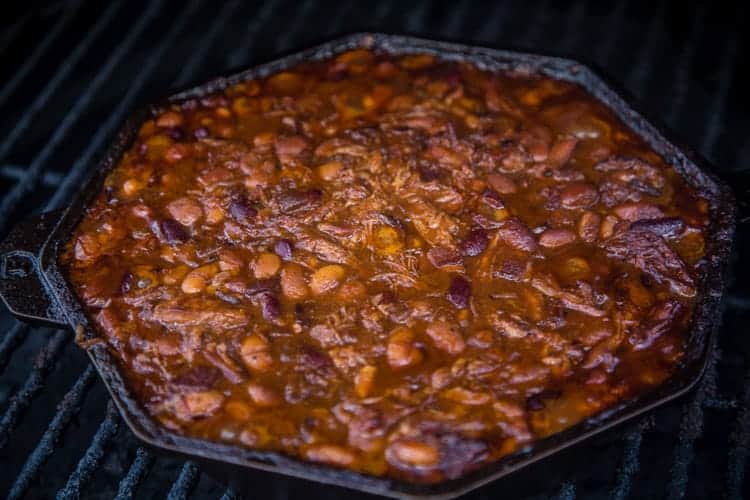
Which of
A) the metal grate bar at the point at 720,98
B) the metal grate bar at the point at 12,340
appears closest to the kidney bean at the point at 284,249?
the metal grate bar at the point at 12,340

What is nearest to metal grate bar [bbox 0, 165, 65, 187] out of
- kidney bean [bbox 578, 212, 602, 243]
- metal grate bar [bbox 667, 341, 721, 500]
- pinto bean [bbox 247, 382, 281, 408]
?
pinto bean [bbox 247, 382, 281, 408]

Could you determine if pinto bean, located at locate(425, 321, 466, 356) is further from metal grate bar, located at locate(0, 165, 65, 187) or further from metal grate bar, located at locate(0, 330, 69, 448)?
metal grate bar, located at locate(0, 165, 65, 187)

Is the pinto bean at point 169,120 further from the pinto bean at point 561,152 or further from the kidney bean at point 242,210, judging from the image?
the pinto bean at point 561,152

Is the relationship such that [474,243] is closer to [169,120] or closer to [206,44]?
[169,120]

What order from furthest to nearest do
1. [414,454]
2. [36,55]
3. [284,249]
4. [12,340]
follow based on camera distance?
[36,55] → [12,340] → [284,249] → [414,454]

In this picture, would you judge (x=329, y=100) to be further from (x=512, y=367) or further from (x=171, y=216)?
(x=512, y=367)

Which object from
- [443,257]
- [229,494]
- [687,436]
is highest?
[443,257]

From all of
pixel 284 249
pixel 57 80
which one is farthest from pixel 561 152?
pixel 57 80
